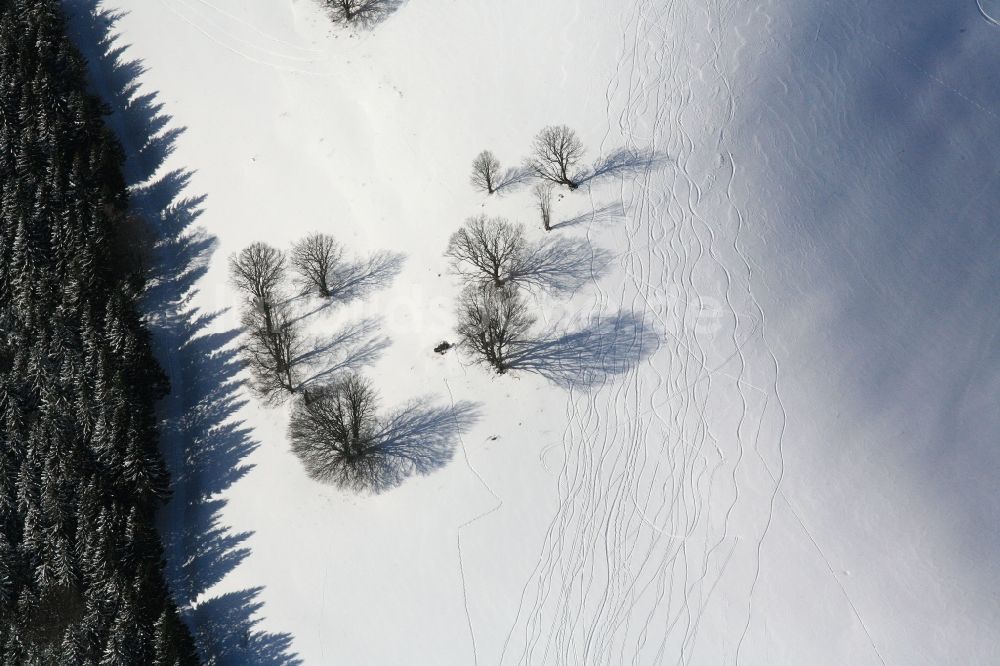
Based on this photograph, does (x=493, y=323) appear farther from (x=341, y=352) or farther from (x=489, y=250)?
(x=341, y=352)

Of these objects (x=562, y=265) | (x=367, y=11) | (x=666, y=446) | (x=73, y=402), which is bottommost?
(x=666, y=446)

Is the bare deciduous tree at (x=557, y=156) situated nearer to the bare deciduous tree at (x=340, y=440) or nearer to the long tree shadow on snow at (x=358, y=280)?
the long tree shadow on snow at (x=358, y=280)

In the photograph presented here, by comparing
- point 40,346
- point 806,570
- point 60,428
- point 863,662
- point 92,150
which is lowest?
point 863,662

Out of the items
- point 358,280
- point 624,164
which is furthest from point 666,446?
point 358,280

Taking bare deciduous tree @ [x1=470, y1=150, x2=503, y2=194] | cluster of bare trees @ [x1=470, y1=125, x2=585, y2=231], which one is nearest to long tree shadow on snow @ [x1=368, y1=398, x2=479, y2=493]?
cluster of bare trees @ [x1=470, y1=125, x2=585, y2=231]

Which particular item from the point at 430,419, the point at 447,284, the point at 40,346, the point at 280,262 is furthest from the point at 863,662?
the point at 40,346

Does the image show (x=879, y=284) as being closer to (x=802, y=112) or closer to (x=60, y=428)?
(x=802, y=112)
